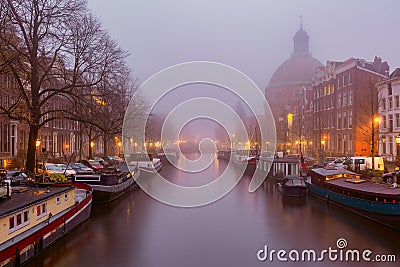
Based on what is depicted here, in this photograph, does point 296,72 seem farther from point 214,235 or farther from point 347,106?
point 214,235

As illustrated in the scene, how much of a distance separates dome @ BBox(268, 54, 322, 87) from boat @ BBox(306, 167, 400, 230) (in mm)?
113802

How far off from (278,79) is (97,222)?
433ft

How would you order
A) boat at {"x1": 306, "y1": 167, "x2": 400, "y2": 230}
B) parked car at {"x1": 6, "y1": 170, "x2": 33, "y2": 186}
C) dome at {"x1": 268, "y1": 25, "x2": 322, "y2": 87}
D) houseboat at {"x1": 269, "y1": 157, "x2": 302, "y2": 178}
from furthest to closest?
dome at {"x1": 268, "y1": 25, "x2": 322, "y2": 87}
houseboat at {"x1": 269, "y1": 157, "x2": 302, "y2": 178}
parked car at {"x1": 6, "y1": 170, "x2": 33, "y2": 186}
boat at {"x1": 306, "y1": 167, "x2": 400, "y2": 230}

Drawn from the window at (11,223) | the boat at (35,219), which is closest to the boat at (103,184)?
the boat at (35,219)

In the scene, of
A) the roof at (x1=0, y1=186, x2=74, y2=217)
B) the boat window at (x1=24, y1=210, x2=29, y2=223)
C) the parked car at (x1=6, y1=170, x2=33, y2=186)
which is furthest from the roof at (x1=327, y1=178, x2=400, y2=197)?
the parked car at (x1=6, y1=170, x2=33, y2=186)

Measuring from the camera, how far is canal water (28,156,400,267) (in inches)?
761

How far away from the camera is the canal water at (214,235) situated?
19328mm

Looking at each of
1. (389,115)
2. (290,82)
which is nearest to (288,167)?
(389,115)

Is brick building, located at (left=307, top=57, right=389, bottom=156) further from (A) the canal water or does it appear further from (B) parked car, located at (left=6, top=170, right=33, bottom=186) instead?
(B) parked car, located at (left=6, top=170, right=33, bottom=186)

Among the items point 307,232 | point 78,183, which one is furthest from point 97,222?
point 307,232

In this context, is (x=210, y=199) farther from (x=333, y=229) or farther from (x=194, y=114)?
(x=333, y=229)

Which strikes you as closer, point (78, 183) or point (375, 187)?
point (375, 187)

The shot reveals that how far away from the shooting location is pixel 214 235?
2423 centimetres

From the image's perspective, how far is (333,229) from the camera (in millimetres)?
25172
